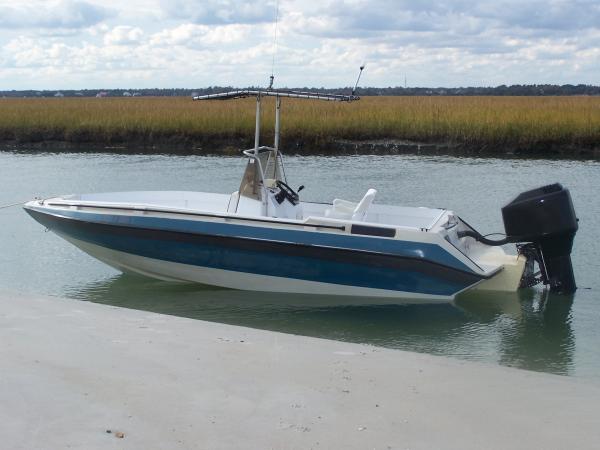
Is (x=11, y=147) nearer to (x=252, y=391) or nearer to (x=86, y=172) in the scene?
(x=86, y=172)

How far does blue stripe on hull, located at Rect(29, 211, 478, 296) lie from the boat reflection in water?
294 millimetres

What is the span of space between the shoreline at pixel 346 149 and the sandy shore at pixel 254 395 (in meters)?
19.0

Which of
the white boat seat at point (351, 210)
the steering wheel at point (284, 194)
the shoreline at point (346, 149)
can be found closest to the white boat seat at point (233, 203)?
the steering wheel at point (284, 194)

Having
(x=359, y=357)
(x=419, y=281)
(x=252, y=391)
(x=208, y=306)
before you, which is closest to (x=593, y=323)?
(x=419, y=281)

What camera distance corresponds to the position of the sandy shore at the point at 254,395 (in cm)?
445

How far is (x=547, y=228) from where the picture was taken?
28.5ft

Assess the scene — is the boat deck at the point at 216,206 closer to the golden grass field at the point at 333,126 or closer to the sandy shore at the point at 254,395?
the sandy shore at the point at 254,395

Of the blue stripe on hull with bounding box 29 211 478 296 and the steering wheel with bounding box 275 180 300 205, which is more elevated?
the steering wheel with bounding box 275 180 300 205

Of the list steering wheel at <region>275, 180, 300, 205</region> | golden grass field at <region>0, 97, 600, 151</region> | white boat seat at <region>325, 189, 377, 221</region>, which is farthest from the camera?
golden grass field at <region>0, 97, 600, 151</region>

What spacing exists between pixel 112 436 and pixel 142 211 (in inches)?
204

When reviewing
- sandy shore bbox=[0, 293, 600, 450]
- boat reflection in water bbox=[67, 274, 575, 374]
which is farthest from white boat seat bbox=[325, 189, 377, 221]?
sandy shore bbox=[0, 293, 600, 450]

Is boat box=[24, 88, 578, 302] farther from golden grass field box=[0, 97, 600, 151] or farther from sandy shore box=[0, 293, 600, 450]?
golden grass field box=[0, 97, 600, 151]

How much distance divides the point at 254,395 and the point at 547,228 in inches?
181

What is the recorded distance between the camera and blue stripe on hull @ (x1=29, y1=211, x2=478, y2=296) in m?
8.97
